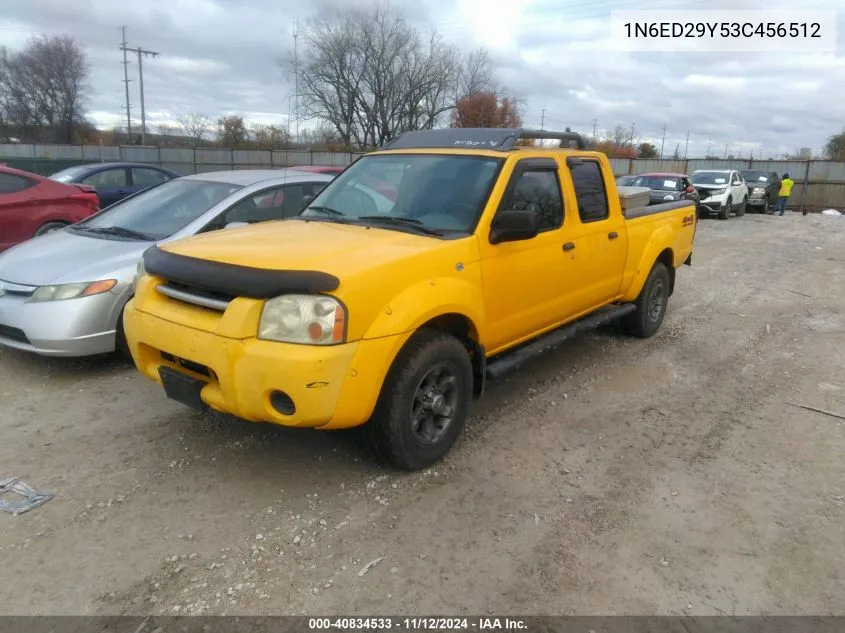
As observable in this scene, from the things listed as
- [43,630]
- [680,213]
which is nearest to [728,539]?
[43,630]

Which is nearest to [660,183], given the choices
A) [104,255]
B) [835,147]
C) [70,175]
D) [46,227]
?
[70,175]

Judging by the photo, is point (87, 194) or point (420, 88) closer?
point (87, 194)

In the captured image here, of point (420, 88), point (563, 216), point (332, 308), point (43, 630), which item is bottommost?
point (43, 630)

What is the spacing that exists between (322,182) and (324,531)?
4.54 meters

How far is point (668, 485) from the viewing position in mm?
3598

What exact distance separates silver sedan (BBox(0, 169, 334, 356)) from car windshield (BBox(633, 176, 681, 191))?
15.5m

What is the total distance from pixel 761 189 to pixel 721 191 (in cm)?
445

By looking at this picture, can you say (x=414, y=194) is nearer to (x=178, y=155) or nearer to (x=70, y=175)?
(x=70, y=175)

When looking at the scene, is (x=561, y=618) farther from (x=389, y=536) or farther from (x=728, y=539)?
(x=728, y=539)

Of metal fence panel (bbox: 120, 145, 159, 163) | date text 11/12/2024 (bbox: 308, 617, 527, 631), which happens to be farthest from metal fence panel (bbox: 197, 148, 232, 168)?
date text 11/12/2024 (bbox: 308, 617, 527, 631)

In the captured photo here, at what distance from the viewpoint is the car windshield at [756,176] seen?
25.5 metres

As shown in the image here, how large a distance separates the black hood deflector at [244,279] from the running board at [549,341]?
59.6 inches

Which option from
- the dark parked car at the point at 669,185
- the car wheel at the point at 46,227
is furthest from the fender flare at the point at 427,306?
the dark parked car at the point at 669,185

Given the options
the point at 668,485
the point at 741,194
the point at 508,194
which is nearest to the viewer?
the point at 668,485
